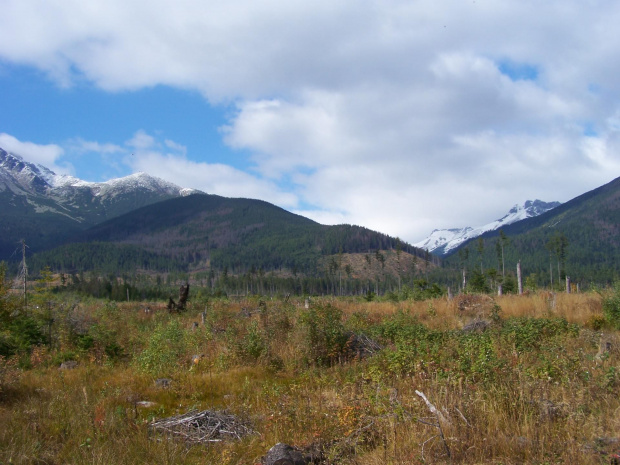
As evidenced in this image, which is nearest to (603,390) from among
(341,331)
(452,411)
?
(452,411)

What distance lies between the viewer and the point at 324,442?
15.9ft

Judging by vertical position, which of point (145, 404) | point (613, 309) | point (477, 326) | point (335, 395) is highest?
point (613, 309)

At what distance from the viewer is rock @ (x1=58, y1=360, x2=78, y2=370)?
33.0 feet

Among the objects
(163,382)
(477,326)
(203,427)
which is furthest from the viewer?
(477,326)

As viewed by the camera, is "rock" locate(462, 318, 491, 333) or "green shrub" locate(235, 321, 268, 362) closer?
"green shrub" locate(235, 321, 268, 362)

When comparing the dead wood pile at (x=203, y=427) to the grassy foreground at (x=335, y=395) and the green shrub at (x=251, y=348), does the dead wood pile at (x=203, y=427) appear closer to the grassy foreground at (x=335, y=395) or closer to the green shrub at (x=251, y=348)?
the grassy foreground at (x=335, y=395)

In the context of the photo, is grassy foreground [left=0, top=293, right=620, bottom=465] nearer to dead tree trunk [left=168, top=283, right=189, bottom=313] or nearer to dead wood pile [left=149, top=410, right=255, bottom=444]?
dead wood pile [left=149, top=410, right=255, bottom=444]

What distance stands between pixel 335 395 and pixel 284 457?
93.0 inches

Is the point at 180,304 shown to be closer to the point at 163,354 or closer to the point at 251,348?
the point at 163,354

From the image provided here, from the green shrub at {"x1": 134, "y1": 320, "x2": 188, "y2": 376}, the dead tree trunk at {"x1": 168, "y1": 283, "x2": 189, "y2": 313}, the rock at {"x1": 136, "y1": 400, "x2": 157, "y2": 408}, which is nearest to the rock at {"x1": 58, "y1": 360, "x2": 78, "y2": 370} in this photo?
the green shrub at {"x1": 134, "y1": 320, "x2": 188, "y2": 376}

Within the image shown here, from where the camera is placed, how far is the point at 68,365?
404 inches

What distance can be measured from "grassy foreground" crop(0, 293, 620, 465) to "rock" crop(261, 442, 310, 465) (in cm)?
30

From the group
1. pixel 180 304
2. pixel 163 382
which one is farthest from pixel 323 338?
pixel 180 304

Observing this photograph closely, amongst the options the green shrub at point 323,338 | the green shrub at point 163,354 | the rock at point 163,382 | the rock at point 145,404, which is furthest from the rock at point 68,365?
the green shrub at point 323,338
